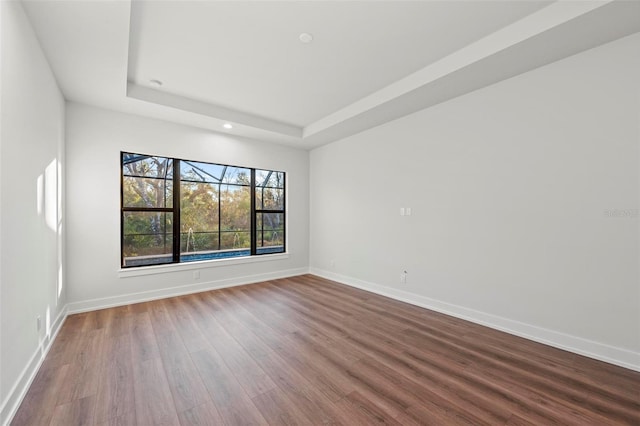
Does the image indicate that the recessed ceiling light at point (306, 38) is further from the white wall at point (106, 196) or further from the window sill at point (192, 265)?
the window sill at point (192, 265)

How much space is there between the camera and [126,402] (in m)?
1.75

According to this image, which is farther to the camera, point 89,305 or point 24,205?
point 89,305

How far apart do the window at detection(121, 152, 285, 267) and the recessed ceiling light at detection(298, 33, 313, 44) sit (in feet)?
9.05

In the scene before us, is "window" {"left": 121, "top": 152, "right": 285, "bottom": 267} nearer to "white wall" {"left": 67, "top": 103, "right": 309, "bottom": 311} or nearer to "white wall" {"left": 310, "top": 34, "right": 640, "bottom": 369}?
"white wall" {"left": 67, "top": 103, "right": 309, "bottom": 311}

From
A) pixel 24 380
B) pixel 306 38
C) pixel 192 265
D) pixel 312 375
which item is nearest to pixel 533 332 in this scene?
pixel 312 375

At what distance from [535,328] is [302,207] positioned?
404 centimetres

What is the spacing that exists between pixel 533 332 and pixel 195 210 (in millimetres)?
5166

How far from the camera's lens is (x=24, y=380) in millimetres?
1859

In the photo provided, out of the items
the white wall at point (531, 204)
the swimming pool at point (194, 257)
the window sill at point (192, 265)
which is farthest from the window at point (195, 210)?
the white wall at point (531, 204)

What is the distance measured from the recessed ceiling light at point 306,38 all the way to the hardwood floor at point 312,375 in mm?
2804

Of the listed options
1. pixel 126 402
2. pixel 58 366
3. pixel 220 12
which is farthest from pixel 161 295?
pixel 220 12

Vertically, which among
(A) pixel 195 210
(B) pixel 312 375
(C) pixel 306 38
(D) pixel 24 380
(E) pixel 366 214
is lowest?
(B) pixel 312 375

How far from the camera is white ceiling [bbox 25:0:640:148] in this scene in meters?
2.04

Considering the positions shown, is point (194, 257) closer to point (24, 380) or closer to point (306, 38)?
point (24, 380)
